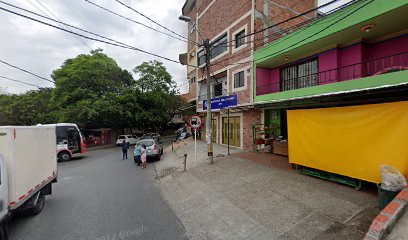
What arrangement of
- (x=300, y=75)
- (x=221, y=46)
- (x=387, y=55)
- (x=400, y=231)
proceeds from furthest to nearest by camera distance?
(x=221, y=46) < (x=300, y=75) < (x=387, y=55) < (x=400, y=231)

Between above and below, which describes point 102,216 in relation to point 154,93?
below

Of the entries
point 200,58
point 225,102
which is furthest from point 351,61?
point 200,58

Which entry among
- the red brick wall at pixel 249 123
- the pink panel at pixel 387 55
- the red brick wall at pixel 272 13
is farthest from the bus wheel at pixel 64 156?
the pink panel at pixel 387 55

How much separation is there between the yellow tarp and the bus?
52.1ft

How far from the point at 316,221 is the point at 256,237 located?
4.71 ft

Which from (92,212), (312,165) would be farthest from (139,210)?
(312,165)

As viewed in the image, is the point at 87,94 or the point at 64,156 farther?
the point at 87,94

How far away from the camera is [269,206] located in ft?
16.4

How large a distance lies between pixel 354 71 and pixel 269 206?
Result: 8.26m

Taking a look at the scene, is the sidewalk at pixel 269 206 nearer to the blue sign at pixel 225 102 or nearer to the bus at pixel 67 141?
the blue sign at pixel 225 102

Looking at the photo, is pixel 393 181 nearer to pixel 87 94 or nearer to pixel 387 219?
pixel 387 219

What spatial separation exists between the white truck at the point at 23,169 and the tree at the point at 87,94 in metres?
16.9

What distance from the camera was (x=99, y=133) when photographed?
2650cm

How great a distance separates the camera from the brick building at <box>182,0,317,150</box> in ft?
42.2
